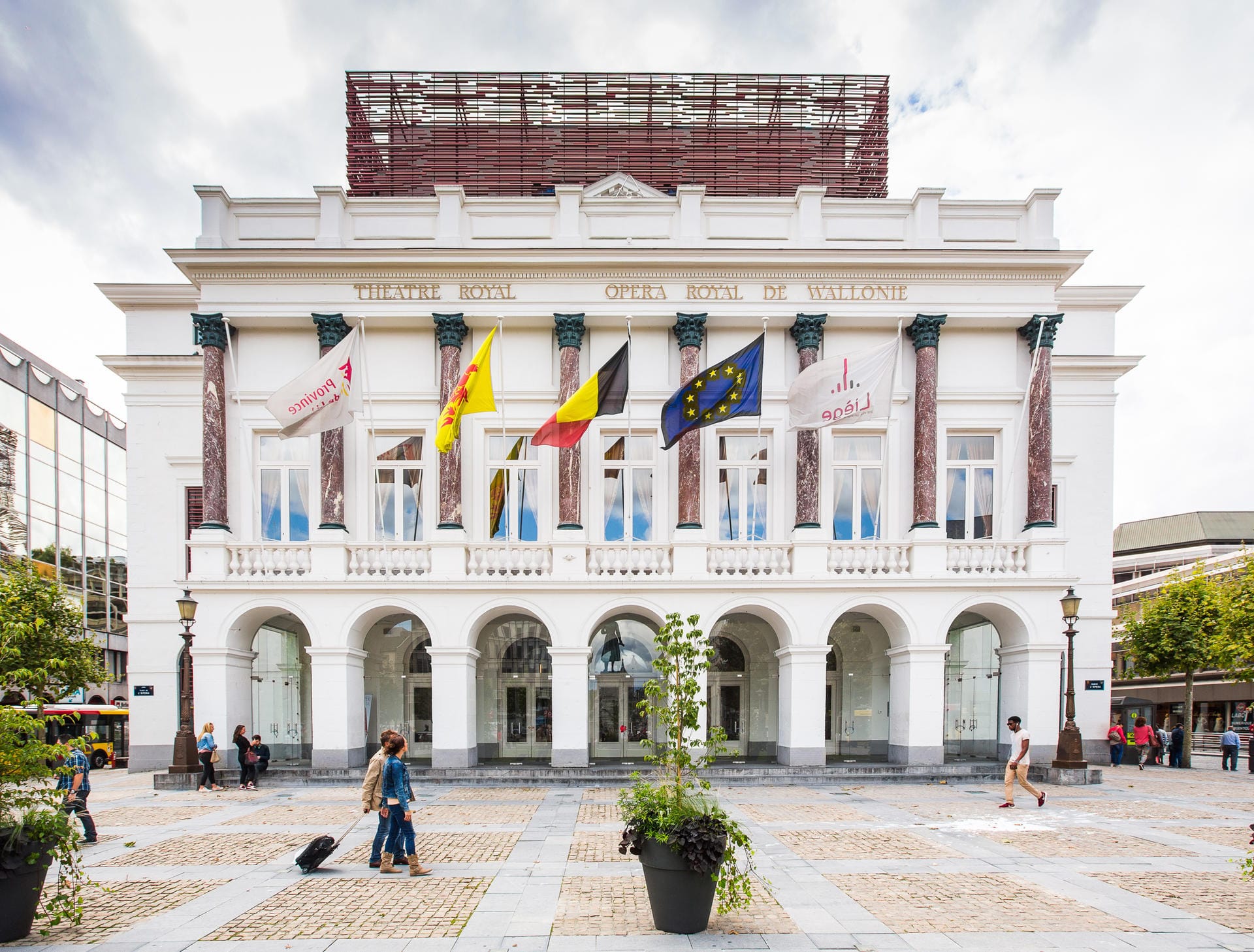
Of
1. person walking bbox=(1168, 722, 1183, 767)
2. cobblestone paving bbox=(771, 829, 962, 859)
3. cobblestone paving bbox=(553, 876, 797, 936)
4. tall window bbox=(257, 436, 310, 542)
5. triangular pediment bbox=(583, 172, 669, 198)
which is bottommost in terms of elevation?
person walking bbox=(1168, 722, 1183, 767)

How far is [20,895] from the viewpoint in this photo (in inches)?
308

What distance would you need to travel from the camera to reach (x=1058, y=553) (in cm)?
2202

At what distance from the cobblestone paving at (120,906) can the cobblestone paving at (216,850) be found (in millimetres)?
1183

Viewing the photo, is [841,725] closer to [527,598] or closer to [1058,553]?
[1058,553]

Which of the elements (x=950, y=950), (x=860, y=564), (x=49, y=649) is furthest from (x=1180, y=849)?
(x=49, y=649)

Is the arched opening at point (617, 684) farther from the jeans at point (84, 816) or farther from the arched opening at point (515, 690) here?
the jeans at point (84, 816)

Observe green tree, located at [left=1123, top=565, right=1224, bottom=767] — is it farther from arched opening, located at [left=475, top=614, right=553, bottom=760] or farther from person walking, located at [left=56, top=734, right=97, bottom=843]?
person walking, located at [left=56, top=734, right=97, bottom=843]

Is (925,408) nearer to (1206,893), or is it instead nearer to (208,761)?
(1206,893)

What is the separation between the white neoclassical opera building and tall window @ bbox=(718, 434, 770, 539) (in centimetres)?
8

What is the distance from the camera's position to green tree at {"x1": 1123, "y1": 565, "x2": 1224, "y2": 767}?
26.3 metres

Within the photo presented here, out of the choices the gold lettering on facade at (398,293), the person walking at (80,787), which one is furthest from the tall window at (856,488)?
the person walking at (80,787)

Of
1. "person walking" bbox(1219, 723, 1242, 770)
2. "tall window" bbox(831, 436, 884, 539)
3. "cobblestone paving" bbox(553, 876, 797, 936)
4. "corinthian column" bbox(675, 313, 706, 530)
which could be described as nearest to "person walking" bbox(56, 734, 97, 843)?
"cobblestone paving" bbox(553, 876, 797, 936)

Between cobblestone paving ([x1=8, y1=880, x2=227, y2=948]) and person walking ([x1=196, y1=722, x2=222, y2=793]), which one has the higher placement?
cobblestone paving ([x1=8, y1=880, x2=227, y2=948])

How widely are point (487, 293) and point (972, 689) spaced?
1870 centimetres
